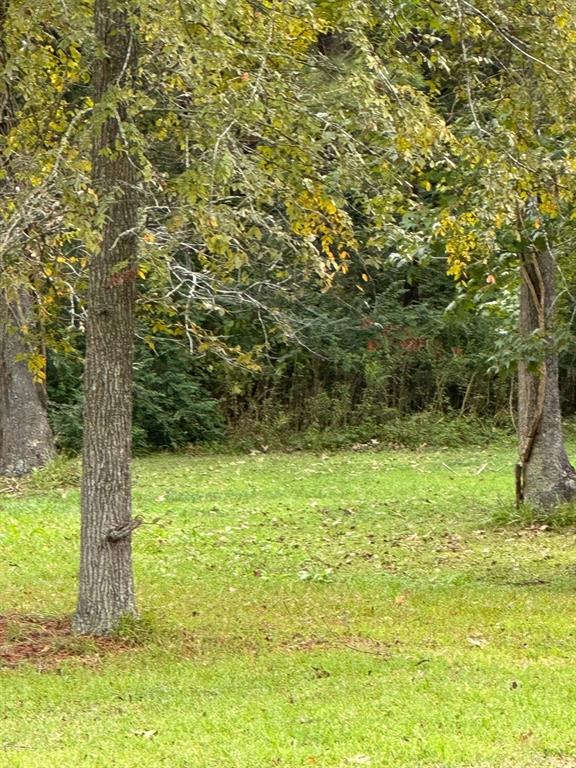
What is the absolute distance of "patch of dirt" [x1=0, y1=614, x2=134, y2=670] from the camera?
9.32m

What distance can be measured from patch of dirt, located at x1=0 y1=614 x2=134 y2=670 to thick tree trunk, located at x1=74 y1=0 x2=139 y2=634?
25 cm

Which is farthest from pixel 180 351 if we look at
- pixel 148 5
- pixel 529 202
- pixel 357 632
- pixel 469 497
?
pixel 148 5

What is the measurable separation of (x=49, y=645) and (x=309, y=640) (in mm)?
1826

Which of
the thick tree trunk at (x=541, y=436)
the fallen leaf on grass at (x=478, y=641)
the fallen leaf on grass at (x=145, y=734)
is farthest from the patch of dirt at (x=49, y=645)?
the thick tree trunk at (x=541, y=436)

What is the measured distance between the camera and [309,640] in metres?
9.84

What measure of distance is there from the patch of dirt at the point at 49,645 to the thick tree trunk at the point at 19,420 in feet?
36.8

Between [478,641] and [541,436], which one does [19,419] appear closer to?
[541,436]

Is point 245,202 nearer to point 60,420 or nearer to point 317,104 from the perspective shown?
point 317,104

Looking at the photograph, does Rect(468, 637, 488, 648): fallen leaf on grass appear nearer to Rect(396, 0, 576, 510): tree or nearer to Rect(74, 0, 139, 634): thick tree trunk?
Rect(74, 0, 139, 634): thick tree trunk

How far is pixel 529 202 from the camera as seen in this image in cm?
1249

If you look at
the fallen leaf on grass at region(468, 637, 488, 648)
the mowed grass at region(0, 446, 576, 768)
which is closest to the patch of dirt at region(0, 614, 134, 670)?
the mowed grass at region(0, 446, 576, 768)

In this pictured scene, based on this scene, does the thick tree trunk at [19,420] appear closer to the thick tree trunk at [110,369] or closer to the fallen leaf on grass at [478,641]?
the thick tree trunk at [110,369]

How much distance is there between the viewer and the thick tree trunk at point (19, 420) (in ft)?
70.2

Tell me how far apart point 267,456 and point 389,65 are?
53.5ft
